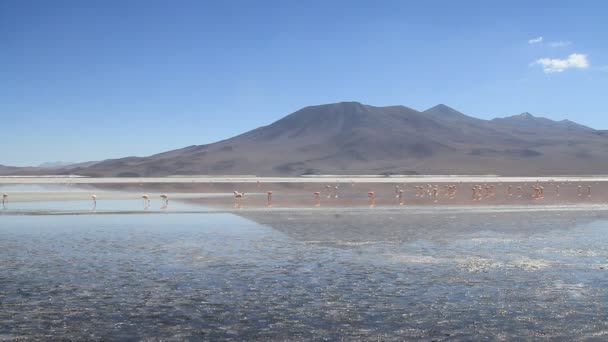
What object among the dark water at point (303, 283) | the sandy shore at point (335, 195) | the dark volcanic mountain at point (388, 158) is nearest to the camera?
the dark water at point (303, 283)

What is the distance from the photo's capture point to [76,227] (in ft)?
79.6

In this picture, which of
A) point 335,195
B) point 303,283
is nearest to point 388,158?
point 335,195

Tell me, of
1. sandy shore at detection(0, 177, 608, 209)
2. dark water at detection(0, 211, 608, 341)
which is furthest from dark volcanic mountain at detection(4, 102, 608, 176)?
dark water at detection(0, 211, 608, 341)

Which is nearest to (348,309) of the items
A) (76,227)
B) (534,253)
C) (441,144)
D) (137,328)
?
(137,328)

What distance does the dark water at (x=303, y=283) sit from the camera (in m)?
9.96

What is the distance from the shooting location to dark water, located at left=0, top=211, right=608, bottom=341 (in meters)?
9.96

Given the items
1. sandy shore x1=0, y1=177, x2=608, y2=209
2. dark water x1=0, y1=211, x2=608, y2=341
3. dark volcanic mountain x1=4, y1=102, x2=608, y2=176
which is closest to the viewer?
dark water x1=0, y1=211, x2=608, y2=341

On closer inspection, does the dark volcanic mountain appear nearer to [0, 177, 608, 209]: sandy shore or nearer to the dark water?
[0, 177, 608, 209]: sandy shore

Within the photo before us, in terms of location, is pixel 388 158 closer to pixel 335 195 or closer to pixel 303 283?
pixel 335 195

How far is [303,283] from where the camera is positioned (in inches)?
524

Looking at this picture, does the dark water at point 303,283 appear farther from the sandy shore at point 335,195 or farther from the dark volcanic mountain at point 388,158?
the dark volcanic mountain at point 388,158

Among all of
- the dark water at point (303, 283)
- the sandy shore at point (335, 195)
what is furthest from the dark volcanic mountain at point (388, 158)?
the dark water at point (303, 283)

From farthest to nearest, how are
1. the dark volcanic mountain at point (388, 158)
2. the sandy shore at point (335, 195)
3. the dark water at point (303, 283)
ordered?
the dark volcanic mountain at point (388, 158), the sandy shore at point (335, 195), the dark water at point (303, 283)

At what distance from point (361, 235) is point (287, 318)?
11516 mm
